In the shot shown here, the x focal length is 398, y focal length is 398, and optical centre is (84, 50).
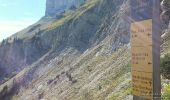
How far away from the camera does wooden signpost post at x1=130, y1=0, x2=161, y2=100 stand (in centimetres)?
902

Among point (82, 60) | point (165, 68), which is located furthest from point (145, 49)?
point (82, 60)

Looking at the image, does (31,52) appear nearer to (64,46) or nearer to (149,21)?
(64,46)

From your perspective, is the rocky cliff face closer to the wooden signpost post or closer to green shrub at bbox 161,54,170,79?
green shrub at bbox 161,54,170,79

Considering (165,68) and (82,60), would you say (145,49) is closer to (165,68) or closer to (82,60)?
(165,68)

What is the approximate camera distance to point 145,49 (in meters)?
9.30

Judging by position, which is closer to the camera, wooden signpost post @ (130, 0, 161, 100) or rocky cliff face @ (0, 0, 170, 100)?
wooden signpost post @ (130, 0, 161, 100)

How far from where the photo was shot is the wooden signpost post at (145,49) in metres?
9.02

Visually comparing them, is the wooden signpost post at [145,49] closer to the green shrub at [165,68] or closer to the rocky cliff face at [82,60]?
the green shrub at [165,68]

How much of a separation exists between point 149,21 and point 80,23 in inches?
3551

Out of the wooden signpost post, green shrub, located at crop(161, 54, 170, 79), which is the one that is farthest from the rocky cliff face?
the wooden signpost post

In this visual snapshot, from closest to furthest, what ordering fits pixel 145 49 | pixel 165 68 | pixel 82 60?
pixel 145 49, pixel 165 68, pixel 82 60

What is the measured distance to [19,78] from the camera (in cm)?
9488

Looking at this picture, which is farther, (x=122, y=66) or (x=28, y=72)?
(x=28, y=72)

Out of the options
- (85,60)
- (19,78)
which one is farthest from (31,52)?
(85,60)
